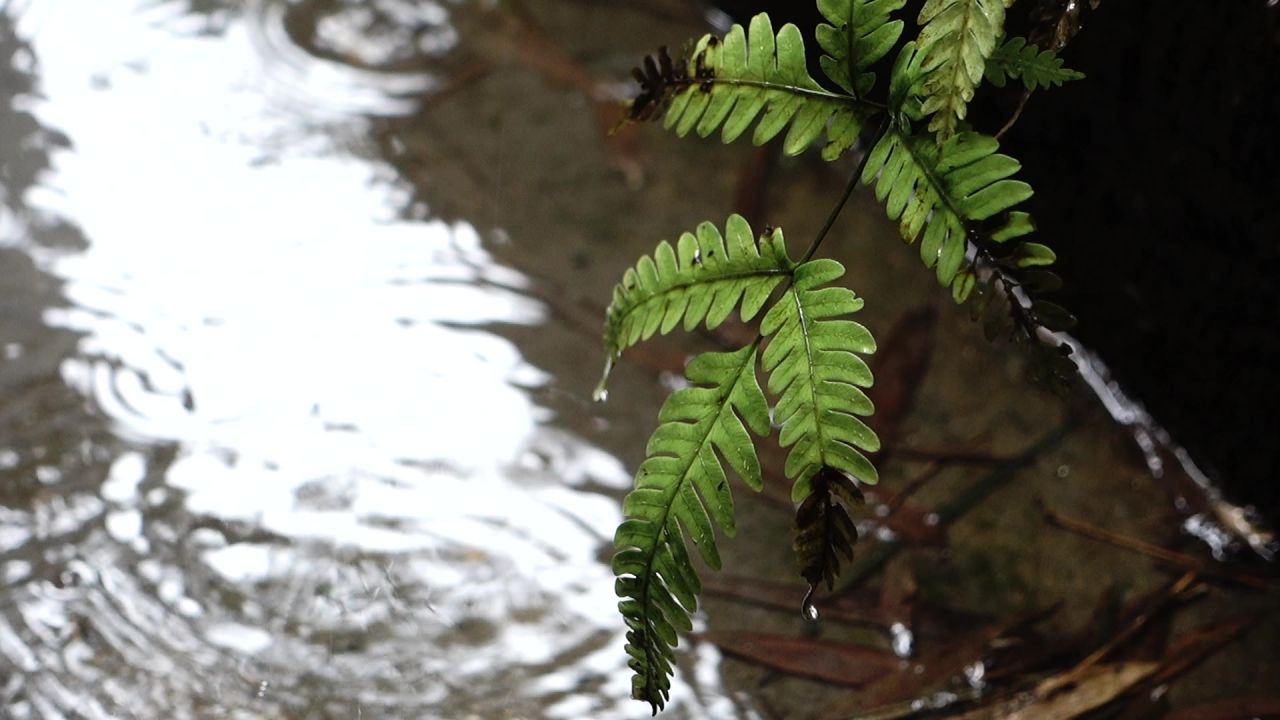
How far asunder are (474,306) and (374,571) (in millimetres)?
720

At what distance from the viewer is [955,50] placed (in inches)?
63.4

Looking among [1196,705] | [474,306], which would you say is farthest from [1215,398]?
[474,306]

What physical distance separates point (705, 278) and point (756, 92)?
315mm

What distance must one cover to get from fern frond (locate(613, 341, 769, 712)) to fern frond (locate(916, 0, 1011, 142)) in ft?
1.54

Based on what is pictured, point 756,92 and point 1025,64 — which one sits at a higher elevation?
point 1025,64

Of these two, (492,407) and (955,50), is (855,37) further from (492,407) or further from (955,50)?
(492,407)

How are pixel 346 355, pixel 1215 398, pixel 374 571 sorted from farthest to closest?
pixel 346 355, pixel 1215 398, pixel 374 571

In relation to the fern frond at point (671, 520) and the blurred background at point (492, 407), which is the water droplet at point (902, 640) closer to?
the blurred background at point (492, 407)

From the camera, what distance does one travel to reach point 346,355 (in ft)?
8.36

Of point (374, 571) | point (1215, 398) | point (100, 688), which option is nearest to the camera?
point (100, 688)

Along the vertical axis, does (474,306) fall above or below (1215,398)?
below

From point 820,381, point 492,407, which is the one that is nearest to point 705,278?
point 820,381

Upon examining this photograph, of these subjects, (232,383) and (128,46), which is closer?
(232,383)

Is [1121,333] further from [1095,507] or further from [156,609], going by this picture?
[156,609]
